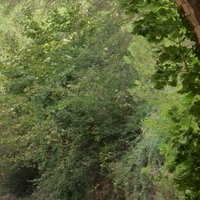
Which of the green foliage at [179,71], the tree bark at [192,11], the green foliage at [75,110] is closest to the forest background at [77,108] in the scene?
the green foliage at [75,110]

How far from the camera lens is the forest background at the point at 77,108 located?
25.8 ft

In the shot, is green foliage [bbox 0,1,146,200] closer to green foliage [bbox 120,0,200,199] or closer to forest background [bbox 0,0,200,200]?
forest background [bbox 0,0,200,200]

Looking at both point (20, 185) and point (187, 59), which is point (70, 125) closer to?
point (20, 185)

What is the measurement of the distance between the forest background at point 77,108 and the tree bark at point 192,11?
4394mm

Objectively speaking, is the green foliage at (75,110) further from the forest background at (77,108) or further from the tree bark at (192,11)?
the tree bark at (192,11)

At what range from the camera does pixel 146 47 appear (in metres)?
6.49

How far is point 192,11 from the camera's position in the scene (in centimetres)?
156

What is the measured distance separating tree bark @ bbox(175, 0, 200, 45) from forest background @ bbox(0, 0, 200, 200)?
14.4 ft

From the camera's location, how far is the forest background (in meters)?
7.88

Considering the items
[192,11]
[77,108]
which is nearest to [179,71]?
[192,11]

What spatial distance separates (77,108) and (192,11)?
28.0 feet

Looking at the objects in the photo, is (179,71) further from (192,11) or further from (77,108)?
(77,108)

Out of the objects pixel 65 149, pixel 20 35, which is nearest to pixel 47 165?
pixel 65 149

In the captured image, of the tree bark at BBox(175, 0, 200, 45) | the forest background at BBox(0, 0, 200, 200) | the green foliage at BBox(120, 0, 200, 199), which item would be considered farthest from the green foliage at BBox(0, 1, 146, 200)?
the tree bark at BBox(175, 0, 200, 45)
